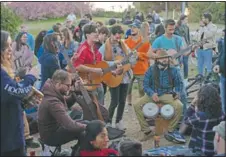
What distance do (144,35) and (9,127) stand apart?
4610 mm

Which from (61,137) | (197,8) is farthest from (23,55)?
(197,8)

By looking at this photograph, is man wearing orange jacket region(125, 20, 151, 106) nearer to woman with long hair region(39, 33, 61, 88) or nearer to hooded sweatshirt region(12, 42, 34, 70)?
woman with long hair region(39, 33, 61, 88)

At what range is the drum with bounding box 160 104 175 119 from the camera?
6.41 metres

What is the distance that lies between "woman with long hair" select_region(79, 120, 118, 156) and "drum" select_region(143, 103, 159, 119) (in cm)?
215

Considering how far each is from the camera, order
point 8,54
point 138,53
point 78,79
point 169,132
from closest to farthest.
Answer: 1. point 8,54
2. point 78,79
3. point 169,132
4. point 138,53

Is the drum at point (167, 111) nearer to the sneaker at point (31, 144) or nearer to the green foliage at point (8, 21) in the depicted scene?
the sneaker at point (31, 144)

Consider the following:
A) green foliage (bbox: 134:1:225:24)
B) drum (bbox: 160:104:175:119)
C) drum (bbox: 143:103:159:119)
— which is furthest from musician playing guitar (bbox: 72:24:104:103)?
green foliage (bbox: 134:1:225:24)

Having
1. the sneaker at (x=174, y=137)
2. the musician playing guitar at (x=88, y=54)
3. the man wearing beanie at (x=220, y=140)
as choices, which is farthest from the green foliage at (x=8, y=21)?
the man wearing beanie at (x=220, y=140)

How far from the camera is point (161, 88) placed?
261 inches

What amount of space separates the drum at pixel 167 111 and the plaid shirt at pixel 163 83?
0.79 ft

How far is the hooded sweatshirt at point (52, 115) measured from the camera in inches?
190

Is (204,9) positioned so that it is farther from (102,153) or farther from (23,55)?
(102,153)

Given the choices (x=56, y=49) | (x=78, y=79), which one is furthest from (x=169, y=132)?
(x=56, y=49)

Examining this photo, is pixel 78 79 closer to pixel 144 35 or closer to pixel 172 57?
pixel 172 57
